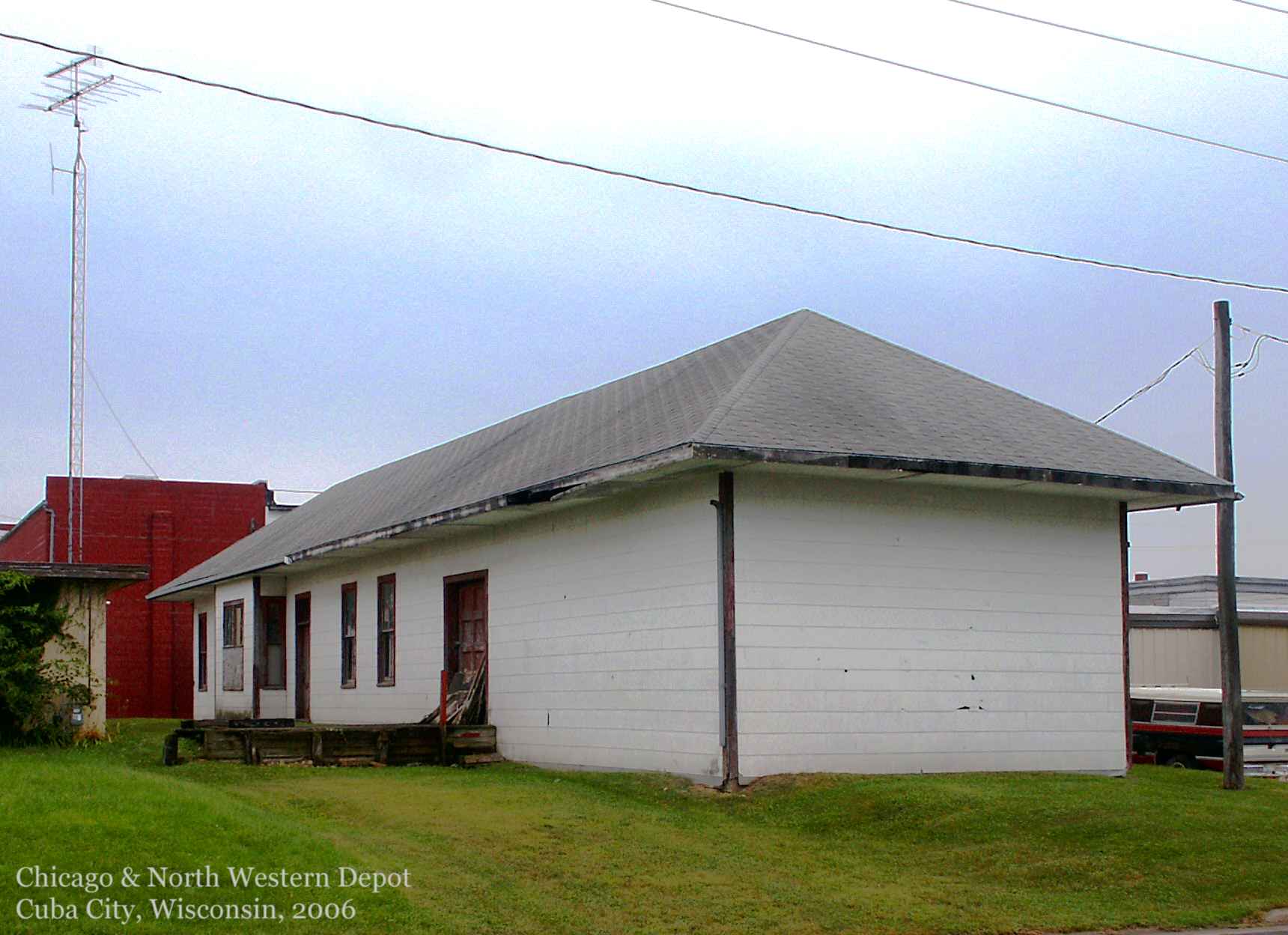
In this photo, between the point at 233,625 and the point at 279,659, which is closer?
the point at 279,659

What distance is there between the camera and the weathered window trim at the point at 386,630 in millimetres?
23406

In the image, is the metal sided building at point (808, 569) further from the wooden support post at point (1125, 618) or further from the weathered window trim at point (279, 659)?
the weathered window trim at point (279, 659)

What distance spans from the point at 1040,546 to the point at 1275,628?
19.2m

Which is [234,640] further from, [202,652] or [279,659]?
[202,652]

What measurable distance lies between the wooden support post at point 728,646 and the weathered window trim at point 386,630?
31.9 feet

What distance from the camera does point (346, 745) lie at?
59.4 ft

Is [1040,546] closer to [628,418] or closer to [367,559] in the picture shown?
[628,418]

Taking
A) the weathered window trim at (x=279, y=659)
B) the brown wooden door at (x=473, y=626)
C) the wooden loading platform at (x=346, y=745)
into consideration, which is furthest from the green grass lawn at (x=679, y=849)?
the weathered window trim at (x=279, y=659)

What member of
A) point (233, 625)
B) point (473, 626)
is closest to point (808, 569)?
point (473, 626)

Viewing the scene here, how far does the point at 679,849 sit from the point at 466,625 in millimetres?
9639

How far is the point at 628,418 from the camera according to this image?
18.9m

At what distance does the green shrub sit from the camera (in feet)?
64.6

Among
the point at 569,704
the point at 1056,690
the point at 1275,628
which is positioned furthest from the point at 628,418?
the point at 1275,628

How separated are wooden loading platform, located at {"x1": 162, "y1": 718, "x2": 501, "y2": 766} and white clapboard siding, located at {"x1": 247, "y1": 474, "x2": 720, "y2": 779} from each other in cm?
60
